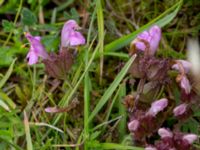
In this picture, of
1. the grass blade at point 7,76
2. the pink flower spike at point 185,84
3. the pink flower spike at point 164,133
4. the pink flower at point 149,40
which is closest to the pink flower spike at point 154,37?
the pink flower at point 149,40

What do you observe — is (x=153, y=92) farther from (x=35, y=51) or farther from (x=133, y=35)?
(x=35, y=51)

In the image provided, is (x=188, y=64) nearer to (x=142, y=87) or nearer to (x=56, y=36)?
(x=142, y=87)

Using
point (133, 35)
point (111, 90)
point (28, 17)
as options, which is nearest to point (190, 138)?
point (111, 90)

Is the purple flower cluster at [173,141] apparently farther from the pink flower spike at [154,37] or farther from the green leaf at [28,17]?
the green leaf at [28,17]

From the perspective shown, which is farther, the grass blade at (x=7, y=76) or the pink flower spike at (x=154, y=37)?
the grass blade at (x=7, y=76)

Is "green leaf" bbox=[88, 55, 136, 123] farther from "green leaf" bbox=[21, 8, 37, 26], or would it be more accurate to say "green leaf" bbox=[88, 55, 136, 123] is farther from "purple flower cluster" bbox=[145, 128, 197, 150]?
"green leaf" bbox=[21, 8, 37, 26]

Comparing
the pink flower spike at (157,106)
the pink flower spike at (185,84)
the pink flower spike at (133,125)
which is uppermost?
the pink flower spike at (185,84)
